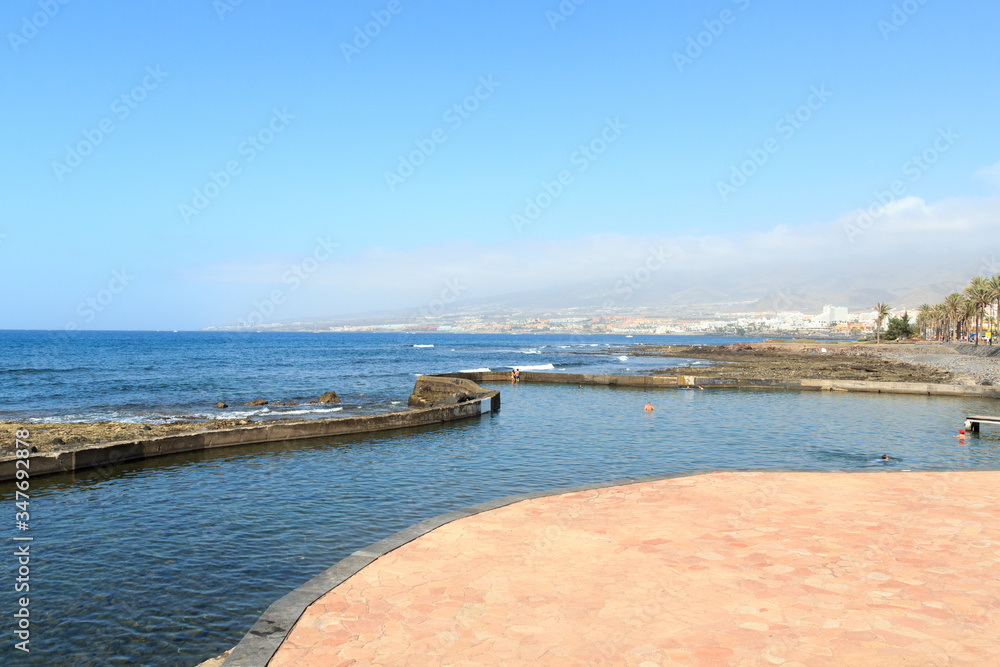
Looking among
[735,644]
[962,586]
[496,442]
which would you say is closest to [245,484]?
[496,442]

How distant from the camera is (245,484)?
13234 mm

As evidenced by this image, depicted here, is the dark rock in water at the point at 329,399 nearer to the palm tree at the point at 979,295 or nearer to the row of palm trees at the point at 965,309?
the row of palm trees at the point at 965,309

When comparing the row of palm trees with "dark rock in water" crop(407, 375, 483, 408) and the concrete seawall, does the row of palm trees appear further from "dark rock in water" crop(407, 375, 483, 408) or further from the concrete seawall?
the concrete seawall

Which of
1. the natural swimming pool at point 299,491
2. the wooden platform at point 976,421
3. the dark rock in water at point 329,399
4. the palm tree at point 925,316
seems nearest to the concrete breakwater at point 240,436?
the natural swimming pool at point 299,491

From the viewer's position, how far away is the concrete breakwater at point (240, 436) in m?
13.8

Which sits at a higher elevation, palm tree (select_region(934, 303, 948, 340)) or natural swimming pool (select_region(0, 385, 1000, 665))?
palm tree (select_region(934, 303, 948, 340))

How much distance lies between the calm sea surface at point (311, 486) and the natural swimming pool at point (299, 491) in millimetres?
34

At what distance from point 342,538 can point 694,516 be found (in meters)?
5.30

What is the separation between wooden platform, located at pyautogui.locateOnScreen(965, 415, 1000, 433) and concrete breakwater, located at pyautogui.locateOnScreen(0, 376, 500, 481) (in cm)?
1575

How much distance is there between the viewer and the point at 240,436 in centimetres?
1750

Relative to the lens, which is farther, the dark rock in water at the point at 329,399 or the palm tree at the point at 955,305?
the palm tree at the point at 955,305

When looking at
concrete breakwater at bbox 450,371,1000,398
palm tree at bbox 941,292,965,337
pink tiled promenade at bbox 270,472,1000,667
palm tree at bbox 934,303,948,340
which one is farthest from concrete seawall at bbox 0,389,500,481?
palm tree at bbox 934,303,948,340

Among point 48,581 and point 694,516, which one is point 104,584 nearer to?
point 48,581

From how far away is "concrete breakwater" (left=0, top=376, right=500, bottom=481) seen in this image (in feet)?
45.3
